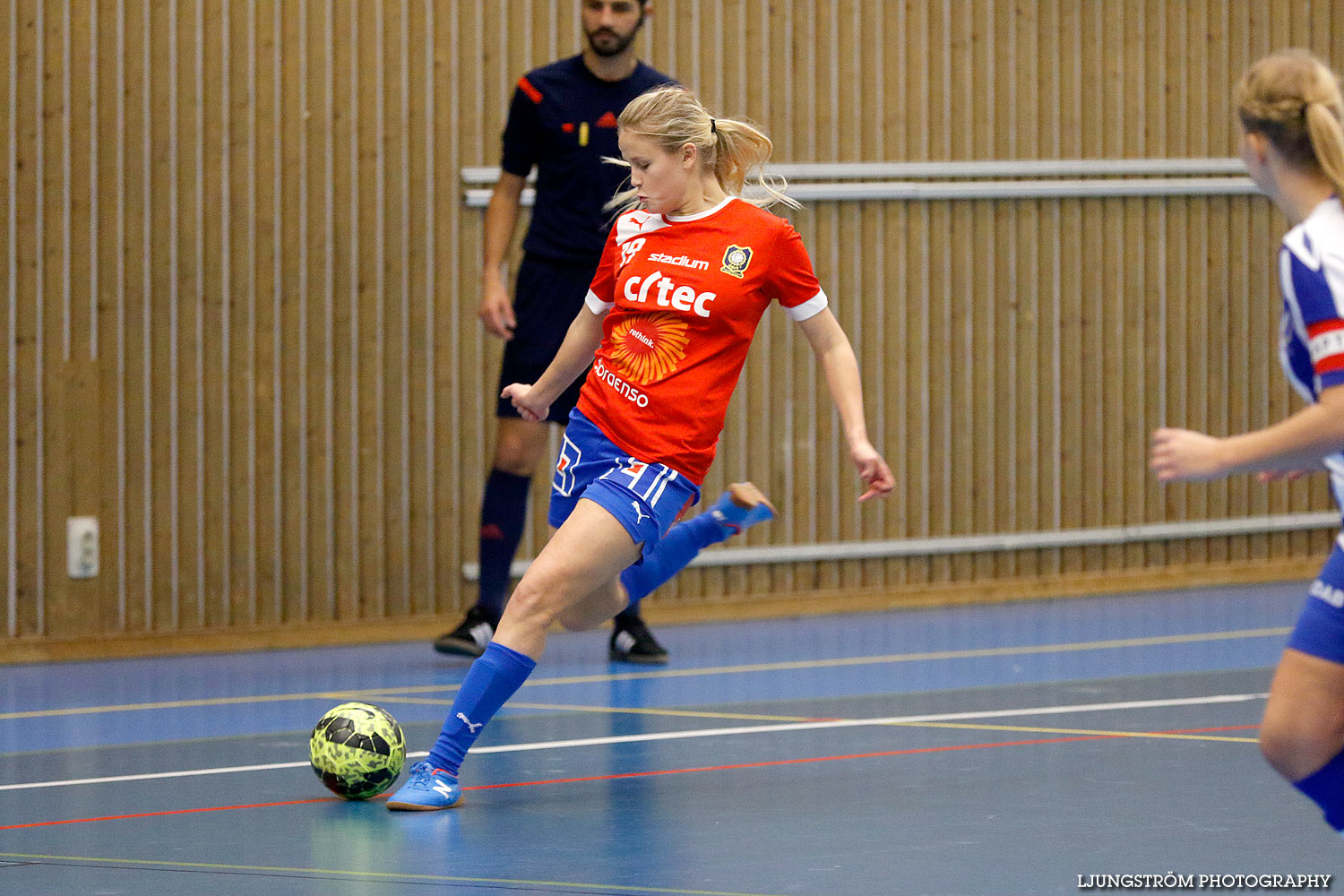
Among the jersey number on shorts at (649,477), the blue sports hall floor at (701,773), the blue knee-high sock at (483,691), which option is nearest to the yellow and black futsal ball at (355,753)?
the blue sports hall floor at (701,773)

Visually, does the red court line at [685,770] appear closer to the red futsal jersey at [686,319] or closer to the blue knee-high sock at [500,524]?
the red futsal jersey at [686,319]

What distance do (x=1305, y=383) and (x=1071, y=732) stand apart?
2561 millimetres

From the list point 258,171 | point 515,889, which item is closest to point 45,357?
point 258,171

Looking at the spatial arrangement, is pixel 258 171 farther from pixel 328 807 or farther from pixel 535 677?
pixel 328 807

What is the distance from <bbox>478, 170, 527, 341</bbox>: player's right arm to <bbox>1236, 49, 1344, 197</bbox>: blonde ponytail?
386cm

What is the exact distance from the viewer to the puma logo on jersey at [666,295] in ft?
14.2

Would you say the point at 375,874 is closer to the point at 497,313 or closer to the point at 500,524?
the point at 497,313

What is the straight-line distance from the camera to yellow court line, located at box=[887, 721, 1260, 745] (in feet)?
17.0

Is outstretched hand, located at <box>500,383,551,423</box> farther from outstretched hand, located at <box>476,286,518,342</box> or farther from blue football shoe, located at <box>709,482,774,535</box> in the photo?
outstretched hand, located at <box>476,286,518,342</box>

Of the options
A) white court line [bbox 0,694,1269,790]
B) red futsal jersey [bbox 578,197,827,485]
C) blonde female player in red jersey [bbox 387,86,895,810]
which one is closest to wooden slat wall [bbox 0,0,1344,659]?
white court line [bbox 0,694,1269,790]

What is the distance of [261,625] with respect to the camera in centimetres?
749

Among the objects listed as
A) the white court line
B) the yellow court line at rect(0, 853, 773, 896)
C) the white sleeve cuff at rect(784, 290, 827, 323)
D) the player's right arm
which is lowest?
the yellow court line at rect(0, 853, 773, 896)

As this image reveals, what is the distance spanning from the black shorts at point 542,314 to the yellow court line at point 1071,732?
1771mm

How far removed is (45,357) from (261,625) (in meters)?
1.32
